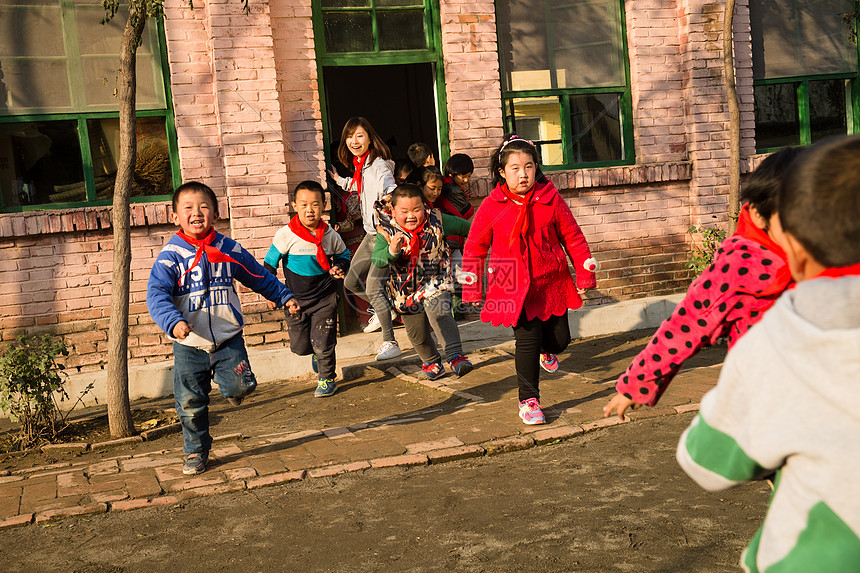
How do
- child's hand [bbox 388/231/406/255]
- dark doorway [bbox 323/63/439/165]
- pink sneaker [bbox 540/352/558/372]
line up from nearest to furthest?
child's hand [bbox 388/231/406/255] → pink sneaker [bbox 540/352/558/372] → dark doorway [bbox 323/63/439/165]

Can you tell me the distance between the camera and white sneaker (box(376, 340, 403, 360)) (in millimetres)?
7590

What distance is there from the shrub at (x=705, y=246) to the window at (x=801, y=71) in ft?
4.27

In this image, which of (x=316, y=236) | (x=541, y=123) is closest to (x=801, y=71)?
(x=541, y=123)

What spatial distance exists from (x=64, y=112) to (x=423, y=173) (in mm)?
3215

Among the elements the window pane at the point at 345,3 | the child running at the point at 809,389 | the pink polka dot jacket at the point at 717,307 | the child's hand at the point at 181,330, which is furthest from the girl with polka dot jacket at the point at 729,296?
the window pane at the point at 345,3

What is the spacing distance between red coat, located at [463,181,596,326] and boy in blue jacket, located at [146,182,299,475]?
1514 mm

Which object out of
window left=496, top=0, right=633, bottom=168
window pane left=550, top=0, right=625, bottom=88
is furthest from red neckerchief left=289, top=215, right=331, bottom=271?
window pane left=550, top=0, right=625, bottom=88

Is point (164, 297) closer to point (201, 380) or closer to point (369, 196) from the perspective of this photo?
point (201, 380)

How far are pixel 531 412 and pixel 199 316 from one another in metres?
2.10

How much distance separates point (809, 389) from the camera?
1.48 m

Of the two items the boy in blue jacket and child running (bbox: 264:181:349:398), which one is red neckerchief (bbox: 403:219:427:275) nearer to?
child running (bbox: 264:181:349:398)

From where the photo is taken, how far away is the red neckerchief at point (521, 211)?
5.47 m

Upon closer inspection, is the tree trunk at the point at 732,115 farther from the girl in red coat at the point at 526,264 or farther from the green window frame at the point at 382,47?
the girl in red coat at the point at 526,264

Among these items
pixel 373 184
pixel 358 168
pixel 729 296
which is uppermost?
pixel 358 168
